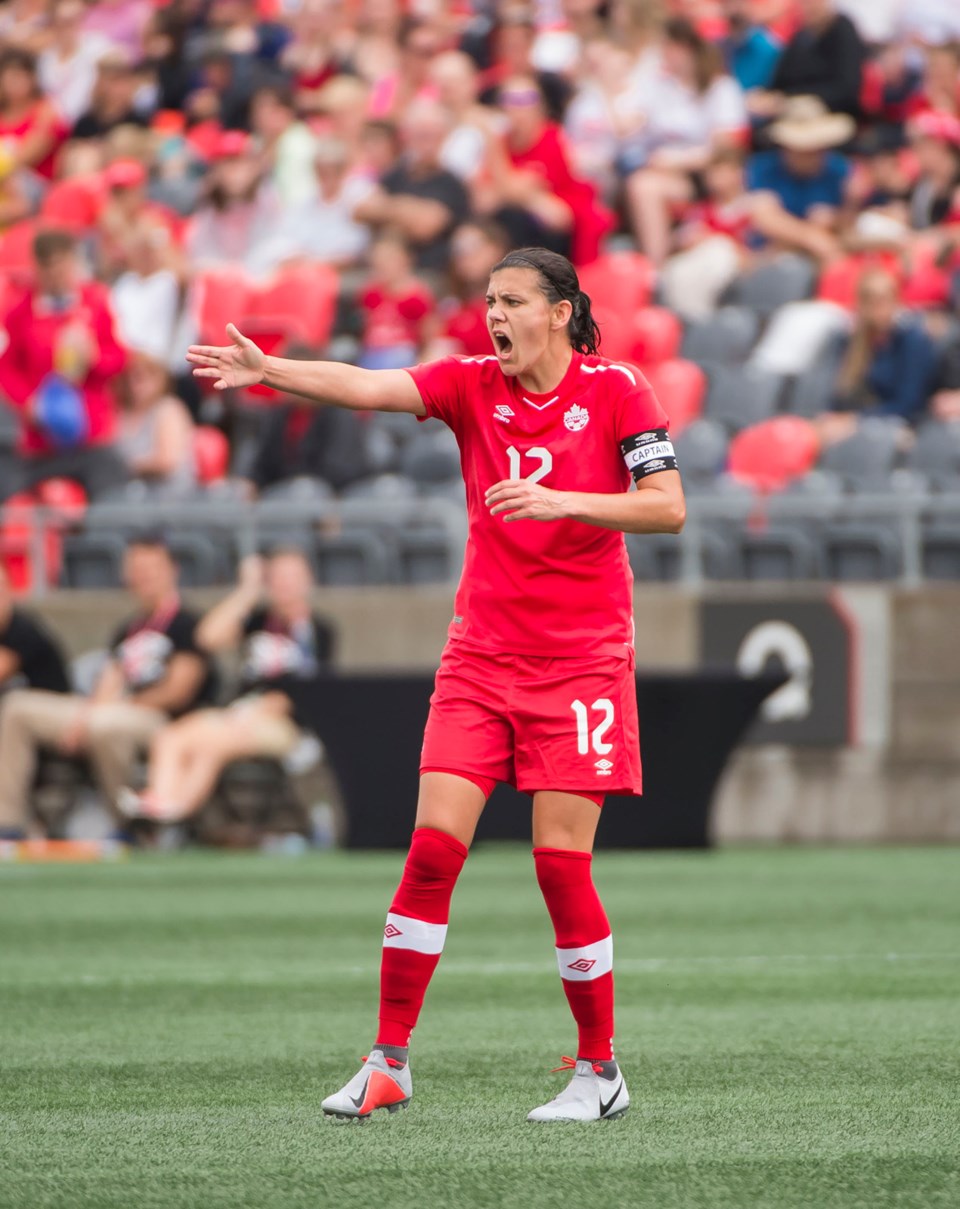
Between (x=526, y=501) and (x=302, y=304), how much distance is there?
12447mm

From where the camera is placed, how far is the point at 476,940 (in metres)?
9.33

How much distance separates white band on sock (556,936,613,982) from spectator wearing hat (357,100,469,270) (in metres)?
12.4

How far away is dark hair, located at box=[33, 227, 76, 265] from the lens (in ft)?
53.0

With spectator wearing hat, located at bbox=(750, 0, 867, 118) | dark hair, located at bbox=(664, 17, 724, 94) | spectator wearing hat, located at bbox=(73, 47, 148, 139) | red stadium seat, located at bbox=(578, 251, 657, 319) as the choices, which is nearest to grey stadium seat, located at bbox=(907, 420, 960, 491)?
red stadium seat, located at bbox=(578, 251, 657, 319)

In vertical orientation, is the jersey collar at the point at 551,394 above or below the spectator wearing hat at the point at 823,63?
below

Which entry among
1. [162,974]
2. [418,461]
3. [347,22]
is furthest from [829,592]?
[347,22]

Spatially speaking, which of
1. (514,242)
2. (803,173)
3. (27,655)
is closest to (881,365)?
(803,173)

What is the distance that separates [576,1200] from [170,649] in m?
10.4

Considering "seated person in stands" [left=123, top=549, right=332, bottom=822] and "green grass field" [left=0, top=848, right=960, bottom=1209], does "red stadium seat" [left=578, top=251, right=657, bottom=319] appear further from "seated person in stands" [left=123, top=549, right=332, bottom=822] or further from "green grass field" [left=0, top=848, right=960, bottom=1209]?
"green grass field" [left=0, top=848, right=960, bottom=1209]

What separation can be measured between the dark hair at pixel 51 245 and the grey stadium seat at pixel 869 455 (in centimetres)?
581

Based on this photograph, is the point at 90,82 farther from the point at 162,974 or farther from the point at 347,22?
the point at 162,974

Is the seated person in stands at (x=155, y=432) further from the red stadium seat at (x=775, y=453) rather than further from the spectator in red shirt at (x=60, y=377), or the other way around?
the red stadium seat at (x=775, y=453)

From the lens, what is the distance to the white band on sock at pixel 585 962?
212 inches

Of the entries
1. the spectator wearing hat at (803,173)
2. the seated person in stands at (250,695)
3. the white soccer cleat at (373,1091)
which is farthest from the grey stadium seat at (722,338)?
the white soccer cleat at (373,1091)
